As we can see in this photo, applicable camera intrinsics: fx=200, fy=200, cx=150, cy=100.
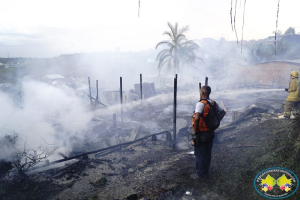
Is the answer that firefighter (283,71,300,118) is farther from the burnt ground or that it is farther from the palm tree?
the palm tree

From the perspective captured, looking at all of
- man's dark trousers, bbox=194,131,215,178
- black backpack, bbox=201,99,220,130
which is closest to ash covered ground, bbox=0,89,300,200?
man's dark trousers, bbox=194,131,215,178

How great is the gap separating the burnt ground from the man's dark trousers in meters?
0.22

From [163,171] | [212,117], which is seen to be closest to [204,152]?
[212,117]

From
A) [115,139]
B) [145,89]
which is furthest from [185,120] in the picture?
[145,89]

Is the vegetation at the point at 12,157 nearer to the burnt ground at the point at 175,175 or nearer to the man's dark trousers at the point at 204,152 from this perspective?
the burnt ground at the point at 175,175

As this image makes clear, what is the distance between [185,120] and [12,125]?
30.0 feet

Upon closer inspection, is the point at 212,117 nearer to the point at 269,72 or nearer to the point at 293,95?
the point at 293,95

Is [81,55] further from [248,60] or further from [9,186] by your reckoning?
[9,186]

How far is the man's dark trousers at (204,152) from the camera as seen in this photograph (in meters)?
4.07

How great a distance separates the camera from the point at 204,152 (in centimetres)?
417

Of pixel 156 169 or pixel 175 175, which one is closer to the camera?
pixel 175 175
